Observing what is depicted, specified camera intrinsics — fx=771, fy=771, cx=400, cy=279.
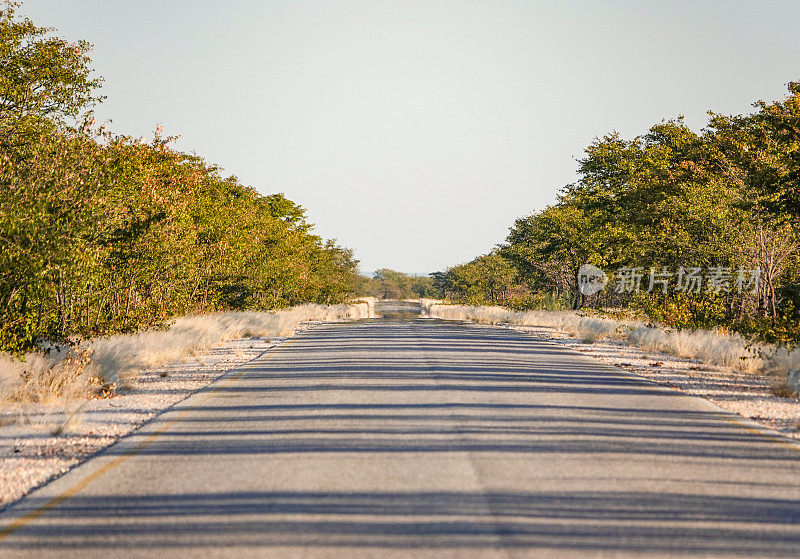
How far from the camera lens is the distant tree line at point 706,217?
17.2 m

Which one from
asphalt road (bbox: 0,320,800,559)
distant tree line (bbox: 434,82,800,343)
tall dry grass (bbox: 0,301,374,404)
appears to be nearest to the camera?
asphalt road (bbox: 0,320,800,559)

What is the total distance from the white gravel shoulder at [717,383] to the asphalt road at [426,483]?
579 millimetres

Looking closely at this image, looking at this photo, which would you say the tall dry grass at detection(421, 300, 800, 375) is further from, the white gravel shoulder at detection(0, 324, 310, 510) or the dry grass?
the white gravel shoulder at detection(0, 324, 310, 510)

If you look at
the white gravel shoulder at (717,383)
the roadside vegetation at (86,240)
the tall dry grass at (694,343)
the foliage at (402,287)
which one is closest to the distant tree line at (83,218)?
the roadside vegetation at (86,240)

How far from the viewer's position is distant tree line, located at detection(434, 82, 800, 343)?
56.3ft

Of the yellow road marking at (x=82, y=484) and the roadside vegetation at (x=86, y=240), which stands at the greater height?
the roadside vegetation at (x=86, y=240)

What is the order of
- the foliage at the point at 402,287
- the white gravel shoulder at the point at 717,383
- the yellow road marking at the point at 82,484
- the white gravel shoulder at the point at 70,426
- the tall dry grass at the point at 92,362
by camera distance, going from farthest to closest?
the foliage at the point at 402,287 → the tall dry grass at the point at 92,362 → the white gravel shoulder at the point at 717,383 → the white gravel shoulder at the point at 70,426 → the yellow road marking at the point at 82,484

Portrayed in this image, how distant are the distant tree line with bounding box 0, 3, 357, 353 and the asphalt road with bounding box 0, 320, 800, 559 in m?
3.77

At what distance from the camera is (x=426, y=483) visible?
631 centimetres

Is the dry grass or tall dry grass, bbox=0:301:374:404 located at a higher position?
tall dry grass, bbox=0:301:374:404

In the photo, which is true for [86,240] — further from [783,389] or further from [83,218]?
[783,389]

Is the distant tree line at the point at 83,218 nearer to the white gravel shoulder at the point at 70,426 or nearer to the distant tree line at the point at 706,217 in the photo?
the white gravel shoulder at the point at 70,426

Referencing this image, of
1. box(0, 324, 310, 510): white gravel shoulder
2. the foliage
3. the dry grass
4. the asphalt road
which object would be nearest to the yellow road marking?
the asphalt road

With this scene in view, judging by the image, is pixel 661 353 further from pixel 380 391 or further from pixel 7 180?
pixel 7 180
